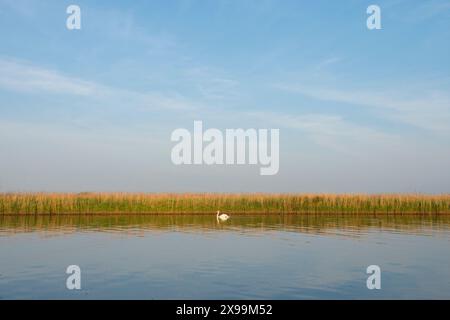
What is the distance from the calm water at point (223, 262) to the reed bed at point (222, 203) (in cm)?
1064

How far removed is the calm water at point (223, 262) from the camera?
1193cm

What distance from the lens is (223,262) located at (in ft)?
52.6

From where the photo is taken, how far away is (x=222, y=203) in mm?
38938

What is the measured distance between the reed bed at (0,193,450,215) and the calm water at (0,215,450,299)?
1064cm

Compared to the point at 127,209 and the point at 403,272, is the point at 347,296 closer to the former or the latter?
the point at 403,272

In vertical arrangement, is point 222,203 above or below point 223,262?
above

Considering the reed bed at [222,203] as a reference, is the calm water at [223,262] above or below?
below

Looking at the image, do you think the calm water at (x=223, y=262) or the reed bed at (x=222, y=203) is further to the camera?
the reed bed at (x=222, y=203)

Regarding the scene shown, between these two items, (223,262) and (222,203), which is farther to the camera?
(222,203)

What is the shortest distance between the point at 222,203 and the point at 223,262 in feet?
75.2

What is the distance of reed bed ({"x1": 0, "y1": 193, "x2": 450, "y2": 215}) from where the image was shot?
37125 millimetres

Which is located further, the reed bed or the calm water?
the reed bed

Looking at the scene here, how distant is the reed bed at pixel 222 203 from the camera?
3712cm
